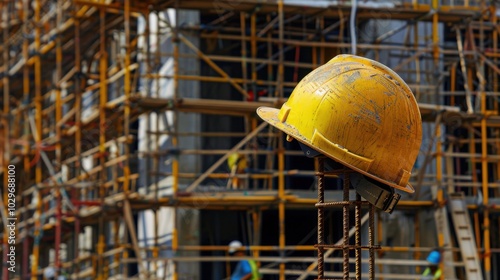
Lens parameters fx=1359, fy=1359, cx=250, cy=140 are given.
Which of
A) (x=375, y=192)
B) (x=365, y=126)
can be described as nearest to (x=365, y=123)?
(x=365, y=126)

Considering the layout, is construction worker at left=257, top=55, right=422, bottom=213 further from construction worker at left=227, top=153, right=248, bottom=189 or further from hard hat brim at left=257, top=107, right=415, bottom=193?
construction worker at left=227, top=153, right=248, bottom=189

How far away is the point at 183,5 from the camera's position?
21.7 metres

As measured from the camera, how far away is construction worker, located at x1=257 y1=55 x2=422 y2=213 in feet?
29.1

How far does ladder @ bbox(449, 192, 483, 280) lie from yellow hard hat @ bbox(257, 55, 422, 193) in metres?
12.3

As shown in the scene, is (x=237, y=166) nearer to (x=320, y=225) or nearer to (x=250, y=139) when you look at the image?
(x=250, y=139)

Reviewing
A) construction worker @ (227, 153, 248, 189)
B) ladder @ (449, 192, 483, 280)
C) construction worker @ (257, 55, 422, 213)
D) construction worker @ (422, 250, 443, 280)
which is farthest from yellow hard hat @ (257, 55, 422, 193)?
construction worker @ (227, 153, 248, 189)

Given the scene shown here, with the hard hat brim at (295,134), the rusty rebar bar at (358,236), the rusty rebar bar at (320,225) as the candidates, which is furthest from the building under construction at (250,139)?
Result: the rusty rebar bar at (358,236)

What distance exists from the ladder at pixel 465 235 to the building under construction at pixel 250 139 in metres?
0.02

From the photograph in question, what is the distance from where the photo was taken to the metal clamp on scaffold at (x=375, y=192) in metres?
9.00

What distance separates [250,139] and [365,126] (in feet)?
45.7

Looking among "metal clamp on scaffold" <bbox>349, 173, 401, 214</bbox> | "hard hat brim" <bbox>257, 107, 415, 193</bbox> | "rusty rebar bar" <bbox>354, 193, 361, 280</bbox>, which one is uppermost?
"hard hat brim" <bbox>257, 107, 415, 193</bbox>

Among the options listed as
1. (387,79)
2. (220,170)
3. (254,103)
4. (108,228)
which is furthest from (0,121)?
(387,79)

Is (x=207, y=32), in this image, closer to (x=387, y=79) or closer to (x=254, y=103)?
(x=254, y=103)

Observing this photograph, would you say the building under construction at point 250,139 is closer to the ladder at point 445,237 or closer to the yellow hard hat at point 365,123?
the ladder at point 445,237
